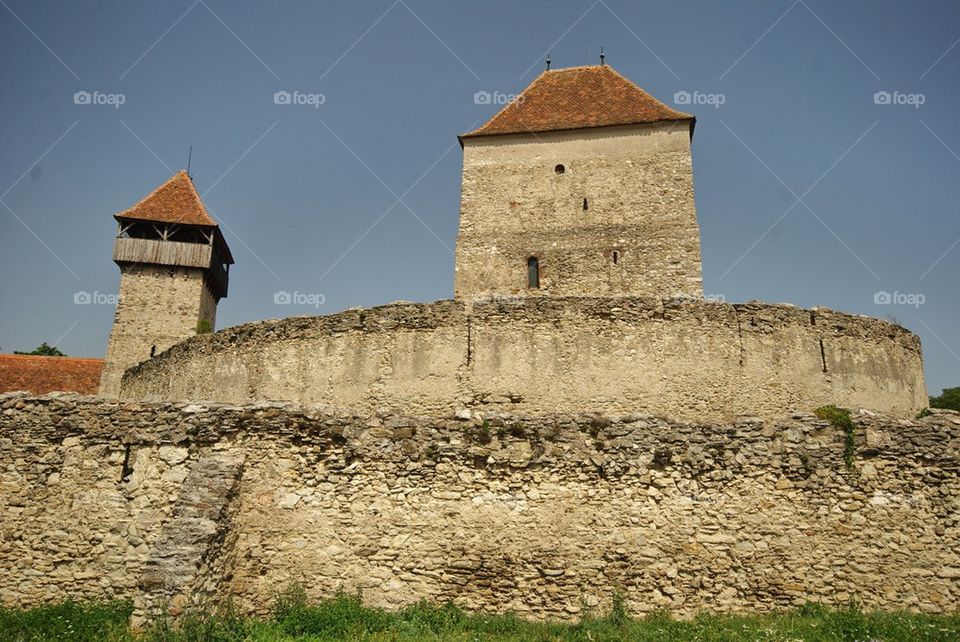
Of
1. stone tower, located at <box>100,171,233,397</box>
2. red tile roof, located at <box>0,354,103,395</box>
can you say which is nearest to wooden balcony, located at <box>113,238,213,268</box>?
stone tower, located at <box>100,171,233,397</box>

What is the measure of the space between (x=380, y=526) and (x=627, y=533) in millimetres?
2629

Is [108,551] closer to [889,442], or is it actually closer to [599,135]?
Result: [889,442]

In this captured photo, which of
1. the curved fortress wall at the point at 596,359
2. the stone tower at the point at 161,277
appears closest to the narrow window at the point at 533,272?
the curved fortress wall at the point at 596,359

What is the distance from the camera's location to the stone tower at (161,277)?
2847 centimetres

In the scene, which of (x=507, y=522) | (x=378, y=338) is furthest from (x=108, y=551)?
(x=378, y=338)

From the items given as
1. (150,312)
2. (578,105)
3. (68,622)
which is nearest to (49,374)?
(150,312)

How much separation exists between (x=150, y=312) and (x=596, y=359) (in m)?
23.3

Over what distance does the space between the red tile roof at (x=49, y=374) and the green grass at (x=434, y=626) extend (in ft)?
78.2

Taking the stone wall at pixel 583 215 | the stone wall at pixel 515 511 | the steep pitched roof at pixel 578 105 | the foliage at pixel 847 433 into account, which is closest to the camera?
the stone wall at pixel 515 511

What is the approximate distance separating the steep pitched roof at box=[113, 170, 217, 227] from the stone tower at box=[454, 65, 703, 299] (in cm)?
1525

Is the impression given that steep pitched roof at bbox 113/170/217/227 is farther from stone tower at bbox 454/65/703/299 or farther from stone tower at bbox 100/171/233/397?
stone tower at bbox 454/65/703/299

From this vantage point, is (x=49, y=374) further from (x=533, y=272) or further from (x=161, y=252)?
(x=533, y=272)

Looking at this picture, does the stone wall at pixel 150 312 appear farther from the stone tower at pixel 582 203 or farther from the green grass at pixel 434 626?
the green grass at pixel 434 626

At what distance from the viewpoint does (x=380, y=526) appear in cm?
700
